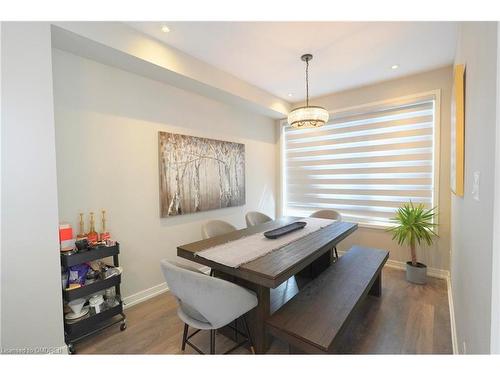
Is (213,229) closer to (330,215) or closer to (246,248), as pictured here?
(246,248)

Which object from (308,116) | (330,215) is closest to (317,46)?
(308,116)

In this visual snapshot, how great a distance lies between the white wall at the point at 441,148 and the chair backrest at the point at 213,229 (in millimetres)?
2269

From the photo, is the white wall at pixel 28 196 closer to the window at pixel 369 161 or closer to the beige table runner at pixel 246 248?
the beige table runner at pixel 246 248

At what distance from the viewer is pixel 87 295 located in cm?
179

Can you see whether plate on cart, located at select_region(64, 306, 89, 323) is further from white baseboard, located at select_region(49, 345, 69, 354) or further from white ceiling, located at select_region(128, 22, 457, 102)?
white ceiling, located at select_region(128, 22, 457, 102)

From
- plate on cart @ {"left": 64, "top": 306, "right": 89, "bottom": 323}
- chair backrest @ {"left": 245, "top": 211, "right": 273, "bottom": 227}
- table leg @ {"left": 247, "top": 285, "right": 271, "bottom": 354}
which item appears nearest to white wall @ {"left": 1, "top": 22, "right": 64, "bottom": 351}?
plate on cart @ {"left": 64, "top": 306, "right": 89, "bottom": 323}

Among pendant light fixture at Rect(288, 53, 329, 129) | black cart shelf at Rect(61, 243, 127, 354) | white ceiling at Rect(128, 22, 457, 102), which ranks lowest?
black cart shelf at Rect(61, 243, 127, 354)

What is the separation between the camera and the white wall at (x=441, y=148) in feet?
9.20

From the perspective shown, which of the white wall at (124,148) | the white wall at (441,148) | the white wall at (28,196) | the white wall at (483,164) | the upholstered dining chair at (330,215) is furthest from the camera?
the upholstered dining chair at (330,215)

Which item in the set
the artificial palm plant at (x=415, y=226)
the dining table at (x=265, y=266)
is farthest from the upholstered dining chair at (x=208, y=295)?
the artificial palm plant at (x=415, y=226)

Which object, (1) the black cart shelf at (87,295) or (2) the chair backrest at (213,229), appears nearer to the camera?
(1) the black cart shelf at (87,295)

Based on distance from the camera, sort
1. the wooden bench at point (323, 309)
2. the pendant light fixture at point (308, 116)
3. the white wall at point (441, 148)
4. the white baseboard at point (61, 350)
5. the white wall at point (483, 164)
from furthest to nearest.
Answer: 1. the white wall at point (441, 148)
2. the pendant light fixture at point (308, 116)
3. the white baseboard at point (61, 350)
4. the wooden bench at point (323, 309)
5. the white wall at point (483, 164)

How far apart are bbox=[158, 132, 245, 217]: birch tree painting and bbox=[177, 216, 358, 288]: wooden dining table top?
37.0 inches

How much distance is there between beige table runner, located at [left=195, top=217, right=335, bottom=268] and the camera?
1.58m
